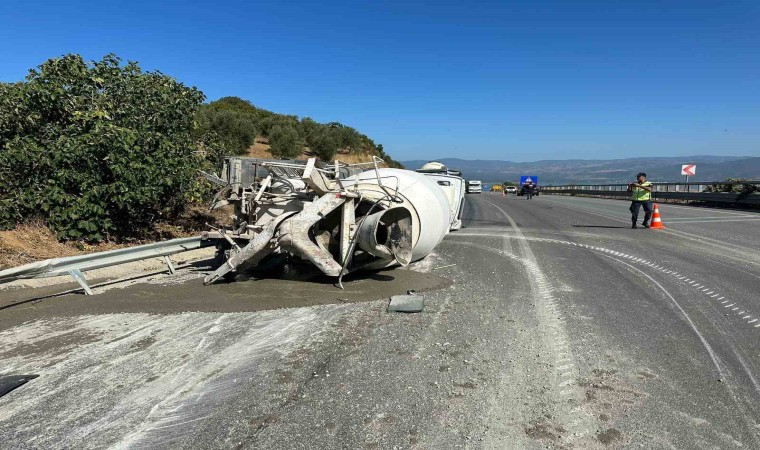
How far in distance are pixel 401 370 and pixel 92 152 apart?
791cm

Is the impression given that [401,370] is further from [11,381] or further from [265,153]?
[265,153]

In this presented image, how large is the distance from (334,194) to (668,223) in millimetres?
14281

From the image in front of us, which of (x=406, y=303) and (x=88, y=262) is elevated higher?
(x=88, y=262)

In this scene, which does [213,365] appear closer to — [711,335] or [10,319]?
[10,319]

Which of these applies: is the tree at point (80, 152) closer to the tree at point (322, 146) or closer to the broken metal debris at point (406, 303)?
the broken metal debris at point (406, 303)

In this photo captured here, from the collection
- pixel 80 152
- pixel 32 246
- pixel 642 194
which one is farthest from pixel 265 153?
pixel 32 246

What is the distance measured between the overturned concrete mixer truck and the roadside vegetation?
2072 mm

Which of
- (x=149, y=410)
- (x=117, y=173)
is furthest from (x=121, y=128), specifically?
(x=149, y=410)

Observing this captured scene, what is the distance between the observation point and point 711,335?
16.9ft

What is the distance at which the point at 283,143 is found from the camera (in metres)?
33.0

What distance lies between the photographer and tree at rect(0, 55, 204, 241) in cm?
921

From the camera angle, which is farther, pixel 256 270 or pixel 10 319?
pixel 256 270

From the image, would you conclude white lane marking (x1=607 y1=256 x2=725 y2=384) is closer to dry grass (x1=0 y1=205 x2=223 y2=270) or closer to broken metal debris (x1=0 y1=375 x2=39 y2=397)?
broken metal debris (x1=0 y1=375 x2=39 y2=397)

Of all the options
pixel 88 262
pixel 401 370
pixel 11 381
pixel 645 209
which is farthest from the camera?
pixel 645 209
